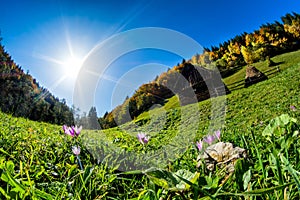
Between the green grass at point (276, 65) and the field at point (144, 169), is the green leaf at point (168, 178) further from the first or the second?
the green grass at point (276, 65)

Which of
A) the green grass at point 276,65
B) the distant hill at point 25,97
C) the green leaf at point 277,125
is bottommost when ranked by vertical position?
the green leaf at point 277,125

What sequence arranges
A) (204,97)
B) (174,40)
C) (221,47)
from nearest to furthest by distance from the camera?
1. (174,40)
2. (204,97)
3. (221,47)

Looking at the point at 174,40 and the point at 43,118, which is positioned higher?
the point at 43,118

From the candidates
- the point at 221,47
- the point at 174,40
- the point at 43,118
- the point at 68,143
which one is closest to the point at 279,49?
the point at 221,47

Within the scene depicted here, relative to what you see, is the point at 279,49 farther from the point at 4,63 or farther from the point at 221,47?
the point at 4,63

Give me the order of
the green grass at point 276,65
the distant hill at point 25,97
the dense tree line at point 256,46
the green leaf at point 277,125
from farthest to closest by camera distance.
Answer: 1. the dense tree line at point 256,46
2. the green grass at point 276,65
3. the distant hill at point 25,97
4. the green leaf at point 277,125

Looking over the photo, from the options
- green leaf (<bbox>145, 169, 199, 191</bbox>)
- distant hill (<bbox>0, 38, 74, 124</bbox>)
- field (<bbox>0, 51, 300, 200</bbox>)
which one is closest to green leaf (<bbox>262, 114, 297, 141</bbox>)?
field (<bbox>0, 51, 300, 200</bbox>)

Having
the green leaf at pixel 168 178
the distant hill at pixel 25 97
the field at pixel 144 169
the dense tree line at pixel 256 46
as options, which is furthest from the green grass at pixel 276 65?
the green leaf at pixel 168 178

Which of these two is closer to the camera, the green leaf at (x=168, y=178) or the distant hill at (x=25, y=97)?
the green leaf at (x=168, y=178)

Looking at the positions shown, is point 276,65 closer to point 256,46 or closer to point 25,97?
point 256,46

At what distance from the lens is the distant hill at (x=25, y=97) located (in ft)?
28.1

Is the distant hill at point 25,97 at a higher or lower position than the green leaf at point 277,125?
higher

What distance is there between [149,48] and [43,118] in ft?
26.3

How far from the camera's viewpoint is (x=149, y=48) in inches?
88.1
